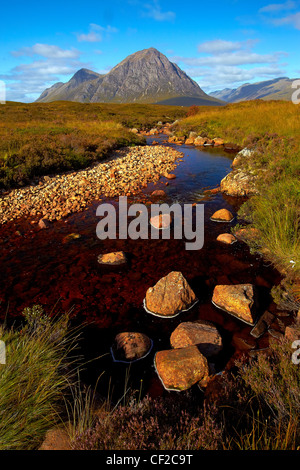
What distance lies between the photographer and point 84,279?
5883mm

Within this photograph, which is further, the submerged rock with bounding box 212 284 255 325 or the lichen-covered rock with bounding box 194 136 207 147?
the lichen-covered rock with bounding box 194 136 207 147

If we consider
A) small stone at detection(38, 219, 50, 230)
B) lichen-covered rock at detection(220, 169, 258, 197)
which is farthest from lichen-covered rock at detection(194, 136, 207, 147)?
small stone at detection(38, 219, 50, 230)

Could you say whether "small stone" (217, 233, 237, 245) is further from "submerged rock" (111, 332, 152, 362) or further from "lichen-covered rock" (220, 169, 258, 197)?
"submerged rock" (111, 332, 152, 362)

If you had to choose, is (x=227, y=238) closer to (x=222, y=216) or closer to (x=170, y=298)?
(x=222, y=216)

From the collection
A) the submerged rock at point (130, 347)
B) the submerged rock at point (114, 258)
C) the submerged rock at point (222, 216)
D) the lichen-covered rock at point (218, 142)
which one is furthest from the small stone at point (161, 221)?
the lichen-covered rock at point (218, 142)

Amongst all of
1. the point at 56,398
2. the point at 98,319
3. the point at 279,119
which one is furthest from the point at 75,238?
the point at 279,119

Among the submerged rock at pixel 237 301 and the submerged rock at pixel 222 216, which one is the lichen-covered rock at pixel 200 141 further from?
the submerged rock at pixel 237 301

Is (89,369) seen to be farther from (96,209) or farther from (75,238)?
(96,209)

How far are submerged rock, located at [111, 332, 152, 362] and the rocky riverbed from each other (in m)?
5.70

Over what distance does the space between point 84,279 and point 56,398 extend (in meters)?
3.45

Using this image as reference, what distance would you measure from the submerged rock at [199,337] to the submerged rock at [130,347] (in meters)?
0.47

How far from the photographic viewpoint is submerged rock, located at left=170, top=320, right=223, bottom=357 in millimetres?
3916

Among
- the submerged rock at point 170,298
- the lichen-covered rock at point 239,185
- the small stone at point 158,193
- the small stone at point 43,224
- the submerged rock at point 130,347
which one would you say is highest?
the lichen-covered rock at point 239,185

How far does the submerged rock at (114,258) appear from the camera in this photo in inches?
252
